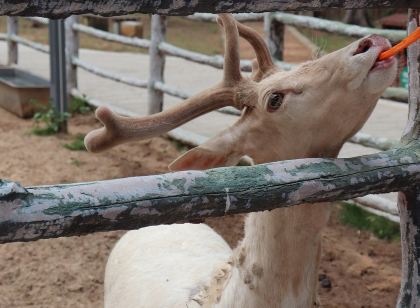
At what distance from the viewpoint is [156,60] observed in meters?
7.16

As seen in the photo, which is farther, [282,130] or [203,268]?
[203,268]

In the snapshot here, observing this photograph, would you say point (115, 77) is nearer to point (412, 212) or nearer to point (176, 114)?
point (176, 114)

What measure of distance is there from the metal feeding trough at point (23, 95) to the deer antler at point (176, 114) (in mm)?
5425

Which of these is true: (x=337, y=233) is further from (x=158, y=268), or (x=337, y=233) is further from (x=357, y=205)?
(x=158, y=268)

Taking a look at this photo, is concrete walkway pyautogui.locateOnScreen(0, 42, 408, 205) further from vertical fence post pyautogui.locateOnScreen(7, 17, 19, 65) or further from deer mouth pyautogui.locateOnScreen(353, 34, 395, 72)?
deer mouth pyautogui.locateOnScreen(353, 34, 395, 72)

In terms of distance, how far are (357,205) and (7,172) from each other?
272 cm

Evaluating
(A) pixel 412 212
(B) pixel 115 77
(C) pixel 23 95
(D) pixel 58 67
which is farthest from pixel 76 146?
(A) pixel 412 212

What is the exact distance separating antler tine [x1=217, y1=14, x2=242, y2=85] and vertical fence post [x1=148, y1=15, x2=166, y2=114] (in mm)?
4659

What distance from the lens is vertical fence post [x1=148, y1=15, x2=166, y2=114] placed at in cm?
703

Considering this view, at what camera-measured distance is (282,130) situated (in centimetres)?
232

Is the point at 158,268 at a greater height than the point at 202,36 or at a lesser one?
greater

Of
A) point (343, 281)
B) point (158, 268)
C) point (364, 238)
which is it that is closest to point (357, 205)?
point (364, 238)

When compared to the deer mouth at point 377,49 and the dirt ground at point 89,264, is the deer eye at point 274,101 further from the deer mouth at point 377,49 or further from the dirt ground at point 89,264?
the dirt ground at point 89,264

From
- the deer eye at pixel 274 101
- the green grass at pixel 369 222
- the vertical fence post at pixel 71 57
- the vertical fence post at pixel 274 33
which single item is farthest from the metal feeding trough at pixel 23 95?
the deer eye at pixel 274 101
